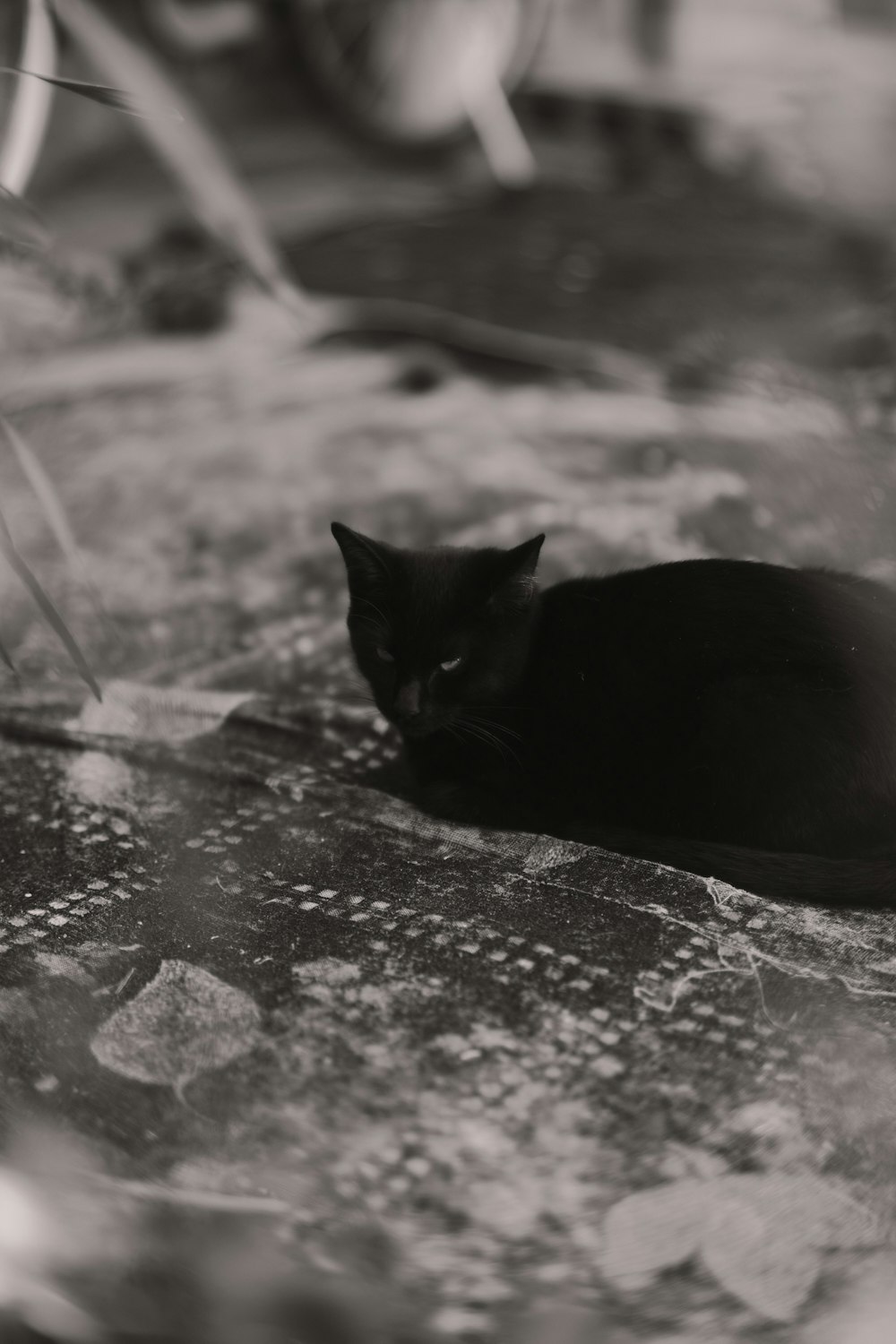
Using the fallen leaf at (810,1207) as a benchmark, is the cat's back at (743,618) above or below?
above

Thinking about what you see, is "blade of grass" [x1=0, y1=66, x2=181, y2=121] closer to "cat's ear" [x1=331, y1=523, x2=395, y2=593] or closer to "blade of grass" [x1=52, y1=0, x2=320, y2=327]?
"blade of grass" [x1=52, y1=0, x2=320, y2=327]

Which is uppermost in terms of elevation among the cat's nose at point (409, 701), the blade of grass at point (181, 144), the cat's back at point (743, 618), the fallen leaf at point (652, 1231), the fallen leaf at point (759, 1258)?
the blade of grass at point (181, 144)

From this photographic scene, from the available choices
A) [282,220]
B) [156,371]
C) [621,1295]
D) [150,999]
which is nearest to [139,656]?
[150,999]

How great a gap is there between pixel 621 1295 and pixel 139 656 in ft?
2.62

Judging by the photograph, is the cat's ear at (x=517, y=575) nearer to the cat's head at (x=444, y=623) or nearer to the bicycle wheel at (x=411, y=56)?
the cat's head at (x=444, y=623)

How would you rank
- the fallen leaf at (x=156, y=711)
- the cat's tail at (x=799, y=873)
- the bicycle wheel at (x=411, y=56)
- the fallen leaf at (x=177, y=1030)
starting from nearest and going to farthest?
the fallen leaf at (x=177, y=1030) < the cat's tail at (x=799, y=873) < the fallen leaf at (x=156, y=711) < the bicycle wheel at (x=411, y=56)

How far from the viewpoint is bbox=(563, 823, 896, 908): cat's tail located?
0.76m

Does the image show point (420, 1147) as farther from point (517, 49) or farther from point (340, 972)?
point (517, 49)

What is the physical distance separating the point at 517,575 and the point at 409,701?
0.40ft

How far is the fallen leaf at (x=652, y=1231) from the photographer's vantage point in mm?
531

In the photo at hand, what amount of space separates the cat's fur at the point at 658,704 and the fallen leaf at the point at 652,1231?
26cm

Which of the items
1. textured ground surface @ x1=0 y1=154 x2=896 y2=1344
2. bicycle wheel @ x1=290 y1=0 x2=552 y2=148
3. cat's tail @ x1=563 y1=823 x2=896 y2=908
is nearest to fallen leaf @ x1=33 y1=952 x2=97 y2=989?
textured ground surface @ x1=0 y1=154 x2=896 y2=1344

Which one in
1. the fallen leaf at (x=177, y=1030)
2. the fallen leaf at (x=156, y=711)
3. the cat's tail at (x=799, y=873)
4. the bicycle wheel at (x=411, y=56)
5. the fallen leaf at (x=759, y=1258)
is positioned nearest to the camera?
the fallen leaf at (x=759, y=1258)

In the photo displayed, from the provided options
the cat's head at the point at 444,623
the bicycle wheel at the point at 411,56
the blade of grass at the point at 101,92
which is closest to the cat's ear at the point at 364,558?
the cat's head at the point at 444,623
